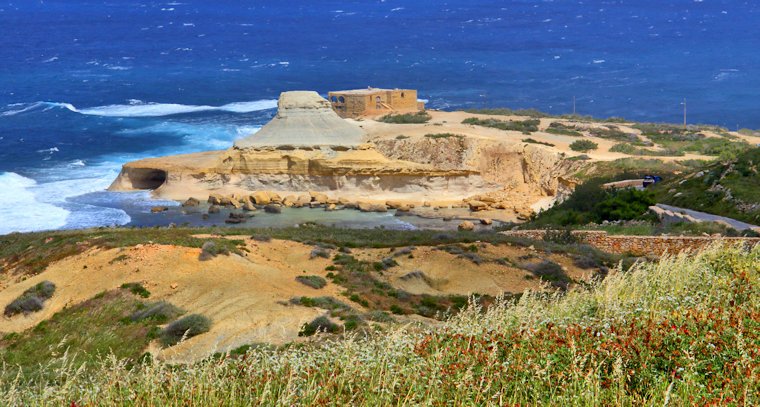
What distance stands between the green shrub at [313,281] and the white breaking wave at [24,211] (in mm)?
24816

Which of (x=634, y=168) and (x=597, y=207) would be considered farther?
(x=634, y=168)

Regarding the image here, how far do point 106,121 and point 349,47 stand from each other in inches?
2769

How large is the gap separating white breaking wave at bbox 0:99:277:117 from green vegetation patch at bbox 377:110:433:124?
71.9 feet

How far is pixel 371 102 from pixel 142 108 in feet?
89.3

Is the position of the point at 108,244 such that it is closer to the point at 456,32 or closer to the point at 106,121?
the point at 106,121

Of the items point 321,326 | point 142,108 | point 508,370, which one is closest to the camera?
point 508,370

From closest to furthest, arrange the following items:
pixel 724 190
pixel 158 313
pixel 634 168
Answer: pixel 158 313, pixel 724 190, pixel 634 168

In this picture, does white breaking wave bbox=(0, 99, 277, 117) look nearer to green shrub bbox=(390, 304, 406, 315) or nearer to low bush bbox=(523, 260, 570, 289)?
low bush bbox=(523, 260, 570, 289)

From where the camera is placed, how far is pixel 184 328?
16234 millimetres

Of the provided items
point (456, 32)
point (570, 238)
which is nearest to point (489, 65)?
point (456, 32)

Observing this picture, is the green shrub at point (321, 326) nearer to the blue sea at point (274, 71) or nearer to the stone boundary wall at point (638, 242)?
the stone boundary wall at point (638, 242)

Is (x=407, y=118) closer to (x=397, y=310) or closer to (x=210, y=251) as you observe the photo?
(x=210, y=251)

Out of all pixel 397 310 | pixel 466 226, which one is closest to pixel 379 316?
pixel 397 310

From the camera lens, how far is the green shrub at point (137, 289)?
739 inches
